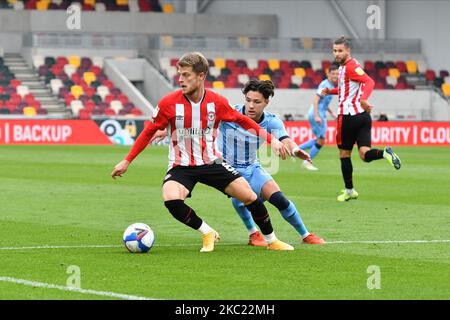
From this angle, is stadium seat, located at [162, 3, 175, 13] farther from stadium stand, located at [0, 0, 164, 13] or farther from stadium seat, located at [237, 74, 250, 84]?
stadium seat, located at [237, 74, 250, 84]

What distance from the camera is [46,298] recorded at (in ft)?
24.9

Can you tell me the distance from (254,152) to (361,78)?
5.62 m

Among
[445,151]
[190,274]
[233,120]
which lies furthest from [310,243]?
[445,151]

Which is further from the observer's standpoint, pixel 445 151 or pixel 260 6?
pixel 260 6

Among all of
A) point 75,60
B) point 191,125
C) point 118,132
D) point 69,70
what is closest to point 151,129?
point 191,125

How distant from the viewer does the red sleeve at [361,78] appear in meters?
16.3

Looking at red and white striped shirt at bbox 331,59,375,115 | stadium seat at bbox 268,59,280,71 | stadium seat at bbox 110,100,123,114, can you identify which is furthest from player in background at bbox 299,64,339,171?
stadium seat at bbox 268,59,280,71

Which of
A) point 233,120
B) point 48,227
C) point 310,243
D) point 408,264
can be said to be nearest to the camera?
point 408,264

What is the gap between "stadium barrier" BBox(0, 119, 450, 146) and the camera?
3553 centimetres

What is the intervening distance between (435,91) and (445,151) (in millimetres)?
13220

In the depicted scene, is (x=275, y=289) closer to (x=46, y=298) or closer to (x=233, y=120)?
(x=46, y=298)

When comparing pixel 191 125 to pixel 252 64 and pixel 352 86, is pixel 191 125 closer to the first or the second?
pixel 352 86

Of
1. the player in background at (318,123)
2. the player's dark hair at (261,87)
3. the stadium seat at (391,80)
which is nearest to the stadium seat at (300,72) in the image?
the stadium seat at (391,80)

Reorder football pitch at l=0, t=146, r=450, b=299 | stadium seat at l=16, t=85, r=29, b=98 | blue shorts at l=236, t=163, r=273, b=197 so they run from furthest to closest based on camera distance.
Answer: stadium seat at l=16, t=85, r=29, b=98 < blue shorts at l=236, t=163, r=273, b=197 < football pitch at l=0, t=146, r=450, b=299
